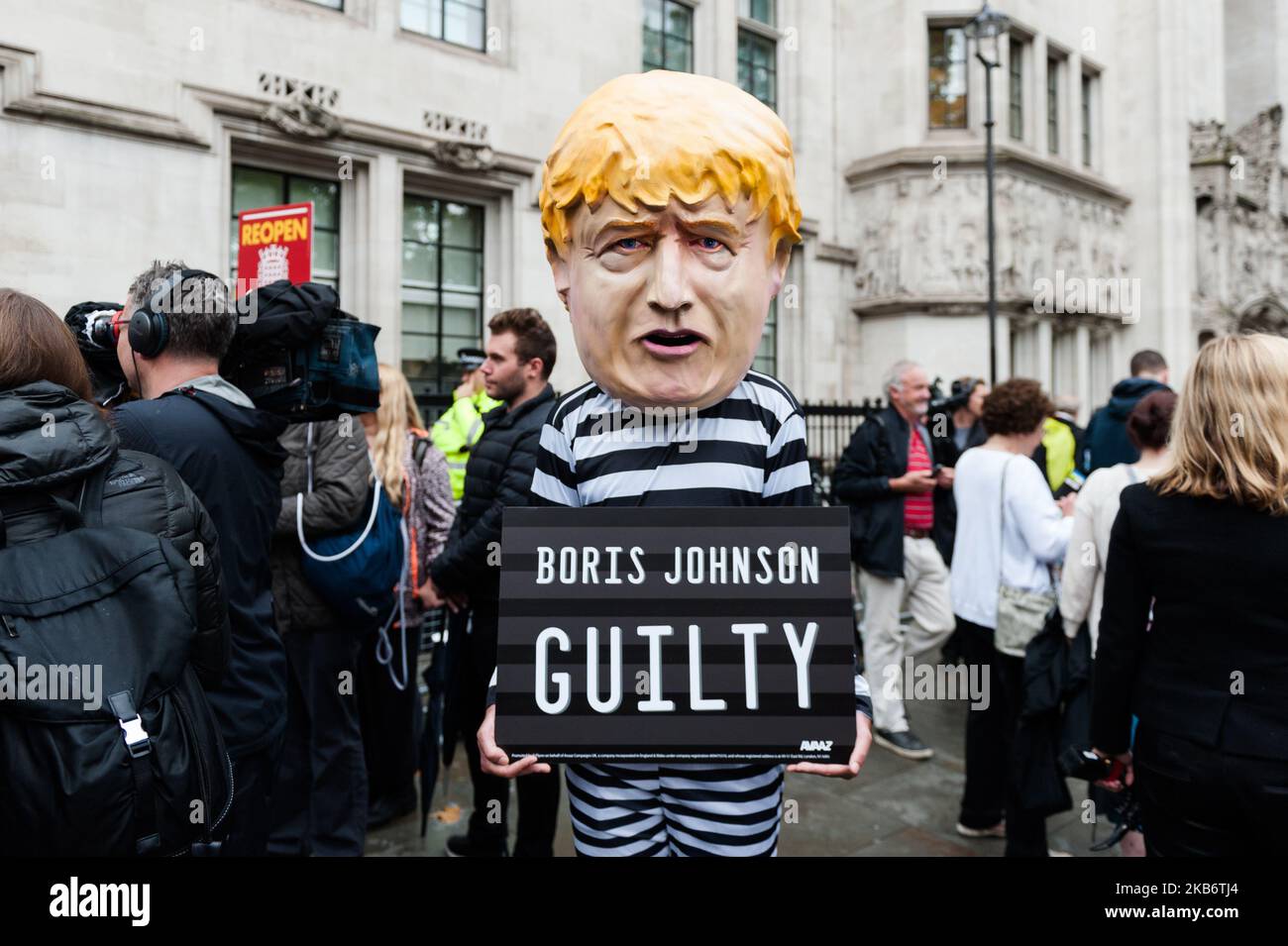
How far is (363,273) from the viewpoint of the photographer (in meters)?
9.32

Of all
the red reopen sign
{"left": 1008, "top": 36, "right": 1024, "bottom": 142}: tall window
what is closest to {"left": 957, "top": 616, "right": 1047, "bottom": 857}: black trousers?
the red reopen sign

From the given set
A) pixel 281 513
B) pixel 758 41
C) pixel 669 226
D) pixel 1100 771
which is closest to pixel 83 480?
pixel 669 226

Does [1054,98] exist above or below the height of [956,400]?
above

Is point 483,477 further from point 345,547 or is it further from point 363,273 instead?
point 363,273

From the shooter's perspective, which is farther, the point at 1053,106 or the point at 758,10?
the point at 1053,106

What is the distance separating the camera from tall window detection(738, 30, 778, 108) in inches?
524

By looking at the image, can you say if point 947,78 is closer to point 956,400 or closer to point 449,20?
point 449,20

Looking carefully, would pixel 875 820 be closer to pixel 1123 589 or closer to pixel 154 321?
pixel 1123 589

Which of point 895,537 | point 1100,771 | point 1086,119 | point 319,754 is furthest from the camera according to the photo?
point 1086,119

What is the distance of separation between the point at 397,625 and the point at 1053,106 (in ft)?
55.0

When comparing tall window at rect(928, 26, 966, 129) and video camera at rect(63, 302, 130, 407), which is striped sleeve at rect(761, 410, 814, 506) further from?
tall window at rect(928, 26, 966, 129)

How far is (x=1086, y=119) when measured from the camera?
1703cm

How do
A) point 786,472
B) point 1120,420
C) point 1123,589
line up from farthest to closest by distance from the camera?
point 1120,420, point 1123,589, point 786,472

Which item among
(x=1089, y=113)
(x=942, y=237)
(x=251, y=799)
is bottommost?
(x=251, y=799)
